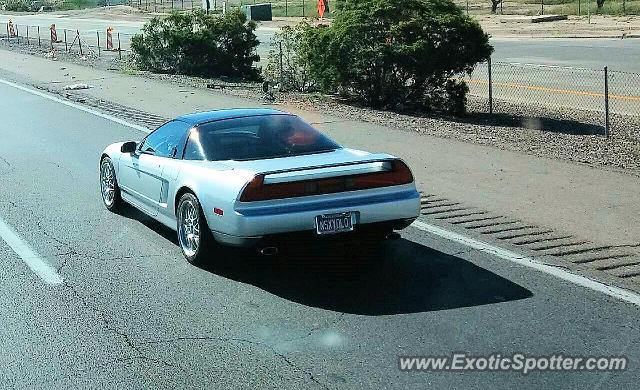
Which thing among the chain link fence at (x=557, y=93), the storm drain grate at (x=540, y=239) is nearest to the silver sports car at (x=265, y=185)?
the storm drain grate at (x=540, y=239)

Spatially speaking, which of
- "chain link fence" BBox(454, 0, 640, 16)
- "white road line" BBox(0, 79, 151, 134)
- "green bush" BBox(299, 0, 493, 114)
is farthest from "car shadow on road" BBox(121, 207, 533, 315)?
"chain link fence" BBox(454, 0, 640, 16)

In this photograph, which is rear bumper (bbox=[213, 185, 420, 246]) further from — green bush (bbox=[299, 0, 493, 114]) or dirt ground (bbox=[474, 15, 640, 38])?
dirt ground (bbox=[474, 15, 640, 38])

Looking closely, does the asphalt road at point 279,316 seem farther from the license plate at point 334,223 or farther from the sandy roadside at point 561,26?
the sandy roadside at point 561,26

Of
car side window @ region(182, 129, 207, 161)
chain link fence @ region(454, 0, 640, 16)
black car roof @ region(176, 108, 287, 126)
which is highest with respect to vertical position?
chain link fence @ region(454, 0, 640, 16)

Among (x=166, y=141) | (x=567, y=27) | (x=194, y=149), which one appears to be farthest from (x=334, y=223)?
(x=567, y=27)

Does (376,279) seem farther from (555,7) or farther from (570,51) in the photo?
(555,7)

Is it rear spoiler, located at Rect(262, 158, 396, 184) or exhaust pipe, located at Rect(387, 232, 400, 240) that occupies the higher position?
rear spoiler, located at Rect(262, 158, 396, 184)

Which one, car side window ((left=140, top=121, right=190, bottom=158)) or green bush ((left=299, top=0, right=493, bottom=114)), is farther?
green bush ((left=299, top=0, right=493, bottom=114))

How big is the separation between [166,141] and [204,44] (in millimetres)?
19169

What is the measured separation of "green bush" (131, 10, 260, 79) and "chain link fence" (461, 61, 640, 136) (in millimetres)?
6636

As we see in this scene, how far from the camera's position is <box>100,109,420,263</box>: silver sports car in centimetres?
836

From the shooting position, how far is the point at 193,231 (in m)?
9.12

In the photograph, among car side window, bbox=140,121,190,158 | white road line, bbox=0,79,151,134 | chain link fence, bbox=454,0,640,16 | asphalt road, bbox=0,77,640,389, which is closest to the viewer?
asphalt road, bbox=0,77,640,389

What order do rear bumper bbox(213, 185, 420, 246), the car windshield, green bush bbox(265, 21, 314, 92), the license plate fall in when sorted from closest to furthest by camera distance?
rear bumper bbox(213, 185, 420, 246)
the license plate
the car windshield
green bush bbox(265, 21, 314, 92)
